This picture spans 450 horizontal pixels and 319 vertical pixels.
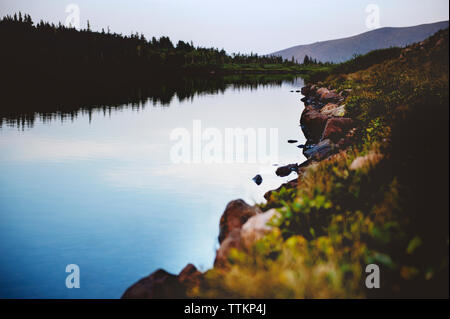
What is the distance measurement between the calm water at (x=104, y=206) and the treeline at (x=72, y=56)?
232 ft

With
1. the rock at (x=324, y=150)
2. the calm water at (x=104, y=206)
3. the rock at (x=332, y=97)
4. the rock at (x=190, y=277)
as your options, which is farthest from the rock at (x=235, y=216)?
the rock at (x=332, y=97)

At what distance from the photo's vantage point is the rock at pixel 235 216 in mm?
8133

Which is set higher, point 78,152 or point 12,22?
point 12,22

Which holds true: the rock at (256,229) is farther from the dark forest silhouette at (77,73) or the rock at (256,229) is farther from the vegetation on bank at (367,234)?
the dark forest silhouette at (77,73)

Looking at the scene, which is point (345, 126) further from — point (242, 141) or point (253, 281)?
point (253, 281)

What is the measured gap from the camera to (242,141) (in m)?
23.9

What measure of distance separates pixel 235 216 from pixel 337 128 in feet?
30.2

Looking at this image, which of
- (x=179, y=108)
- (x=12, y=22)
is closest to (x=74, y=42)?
(x=12, y=22)

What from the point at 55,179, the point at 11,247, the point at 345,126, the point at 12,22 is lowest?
the point at 11,247

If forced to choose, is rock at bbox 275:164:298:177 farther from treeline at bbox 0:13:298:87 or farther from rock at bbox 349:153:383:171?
treeline at bbox 0:13:298:87

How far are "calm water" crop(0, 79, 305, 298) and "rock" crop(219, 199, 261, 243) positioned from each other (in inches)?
19.9

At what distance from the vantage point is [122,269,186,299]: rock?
596 centimetres

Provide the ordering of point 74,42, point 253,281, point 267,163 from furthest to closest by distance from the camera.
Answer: point 74,42 → point 267,163 → point 253,281

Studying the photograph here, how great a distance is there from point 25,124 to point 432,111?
28.4 m
